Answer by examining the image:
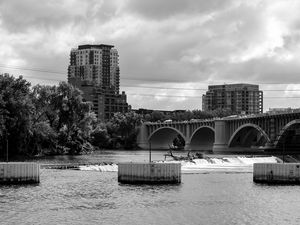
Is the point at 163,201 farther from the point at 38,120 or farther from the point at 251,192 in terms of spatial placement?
the point at 38,120

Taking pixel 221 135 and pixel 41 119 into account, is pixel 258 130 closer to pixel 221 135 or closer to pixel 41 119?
pixel 221 135

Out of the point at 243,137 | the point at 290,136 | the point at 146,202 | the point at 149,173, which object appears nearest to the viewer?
the point at 146,202

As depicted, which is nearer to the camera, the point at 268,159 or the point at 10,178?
the point at 10,178

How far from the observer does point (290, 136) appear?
167 meters

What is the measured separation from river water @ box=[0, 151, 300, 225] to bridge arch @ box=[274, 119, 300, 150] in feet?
285

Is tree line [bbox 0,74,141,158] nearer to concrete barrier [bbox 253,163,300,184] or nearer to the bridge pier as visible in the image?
the bridge pier

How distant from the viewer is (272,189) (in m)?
62.9

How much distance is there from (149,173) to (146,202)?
38.0 feet

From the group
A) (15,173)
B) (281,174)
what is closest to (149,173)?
(15,173)

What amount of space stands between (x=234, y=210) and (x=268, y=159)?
223 feet

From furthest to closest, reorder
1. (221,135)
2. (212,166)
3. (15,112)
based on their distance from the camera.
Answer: (221,135), (15,112), (212,166)

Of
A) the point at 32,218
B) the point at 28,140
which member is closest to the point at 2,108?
the point at 28,140

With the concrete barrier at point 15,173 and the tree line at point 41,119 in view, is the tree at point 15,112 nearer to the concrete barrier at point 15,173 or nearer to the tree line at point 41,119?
the tree line at point 41,119

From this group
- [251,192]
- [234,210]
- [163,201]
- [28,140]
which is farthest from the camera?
[28,140]
